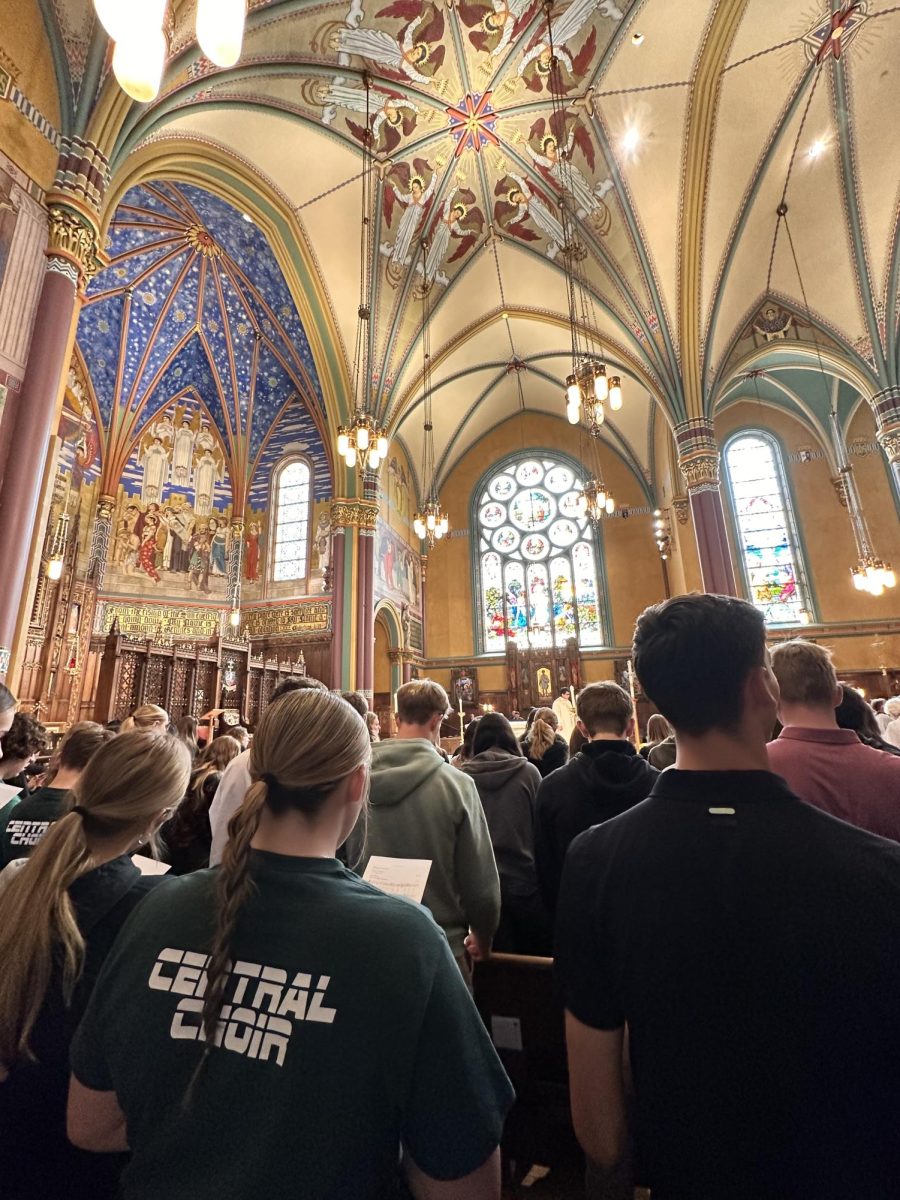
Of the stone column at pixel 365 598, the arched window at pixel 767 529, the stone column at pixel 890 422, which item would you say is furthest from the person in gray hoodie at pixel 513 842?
the arched window at pixel 767 529

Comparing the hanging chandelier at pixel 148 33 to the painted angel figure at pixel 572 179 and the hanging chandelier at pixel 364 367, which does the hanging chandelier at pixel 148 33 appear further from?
the painted angel figure at pixel 572 179

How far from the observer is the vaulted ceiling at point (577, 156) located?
794cm

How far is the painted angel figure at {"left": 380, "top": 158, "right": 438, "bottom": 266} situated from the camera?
10.2m

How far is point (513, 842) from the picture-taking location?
2410 millimetres

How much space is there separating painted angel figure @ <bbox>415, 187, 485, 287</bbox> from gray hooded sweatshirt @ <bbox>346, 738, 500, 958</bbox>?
12210 millimetres

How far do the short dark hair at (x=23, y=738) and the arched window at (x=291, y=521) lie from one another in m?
10.9

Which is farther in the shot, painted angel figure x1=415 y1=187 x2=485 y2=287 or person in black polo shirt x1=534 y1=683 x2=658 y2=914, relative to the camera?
painted angel figure x1=415 y1=187 x2=485 y2=287

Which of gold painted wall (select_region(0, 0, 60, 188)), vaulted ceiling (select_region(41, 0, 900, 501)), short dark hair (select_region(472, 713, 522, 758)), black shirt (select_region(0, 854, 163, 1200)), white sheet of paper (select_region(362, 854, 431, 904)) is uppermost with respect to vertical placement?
vaulted ceiling (select_region(41, 0, 900, 501))

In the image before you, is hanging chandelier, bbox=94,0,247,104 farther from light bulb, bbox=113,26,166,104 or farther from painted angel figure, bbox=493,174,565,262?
painted angel figure, bbox=493,174,565,262

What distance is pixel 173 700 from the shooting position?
10.5m

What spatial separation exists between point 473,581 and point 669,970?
17.2 metres

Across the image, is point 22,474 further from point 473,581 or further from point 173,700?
point 473,581

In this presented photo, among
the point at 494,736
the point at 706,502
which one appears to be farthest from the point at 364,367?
the point at 494,736

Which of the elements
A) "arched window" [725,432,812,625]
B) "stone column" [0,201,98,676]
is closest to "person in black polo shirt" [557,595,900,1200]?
"stone column" [0,201,98,676]
